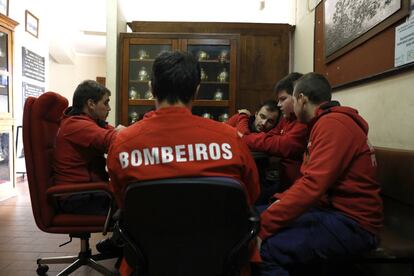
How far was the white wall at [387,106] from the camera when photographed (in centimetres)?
180

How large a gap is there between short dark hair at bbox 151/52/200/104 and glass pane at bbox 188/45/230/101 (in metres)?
2.86

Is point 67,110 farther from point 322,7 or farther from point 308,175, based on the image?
point 322,7

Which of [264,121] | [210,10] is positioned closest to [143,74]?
[210,10]

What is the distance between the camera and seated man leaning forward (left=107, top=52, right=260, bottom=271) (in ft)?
3.31

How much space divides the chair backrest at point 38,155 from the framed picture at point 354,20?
1806 mm

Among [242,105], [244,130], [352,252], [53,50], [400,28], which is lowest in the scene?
[352,252]

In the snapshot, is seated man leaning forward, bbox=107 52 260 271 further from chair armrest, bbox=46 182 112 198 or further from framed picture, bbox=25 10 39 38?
framed picture, bbox=25 10 39 38

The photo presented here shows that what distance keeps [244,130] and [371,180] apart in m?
1.12

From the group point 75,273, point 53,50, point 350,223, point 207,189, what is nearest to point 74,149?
point 75,273

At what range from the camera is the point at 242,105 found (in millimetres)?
4031

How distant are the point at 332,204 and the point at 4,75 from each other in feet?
14.0

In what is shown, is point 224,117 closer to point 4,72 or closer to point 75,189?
point 75,189

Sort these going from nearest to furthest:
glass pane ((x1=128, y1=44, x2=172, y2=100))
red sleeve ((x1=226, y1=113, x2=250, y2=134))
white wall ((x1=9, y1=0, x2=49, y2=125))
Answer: red sleeve ((x1=226, y1=113, x2=250, y2=134)), glass pane ((x1=128, y1=44, x2=172, y2=100)), white wall ((x1=9, y1=0, x2=49, y2=125))

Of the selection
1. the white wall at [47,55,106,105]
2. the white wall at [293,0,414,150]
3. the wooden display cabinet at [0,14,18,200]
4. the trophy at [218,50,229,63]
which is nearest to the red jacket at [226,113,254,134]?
the white wall at [293,0,414,150]
